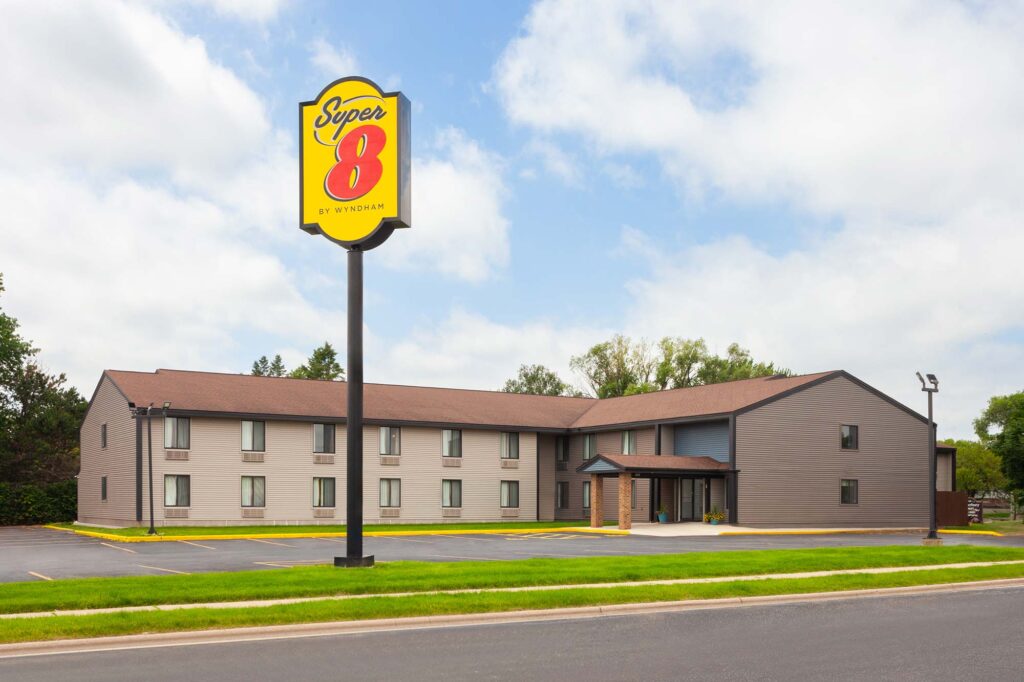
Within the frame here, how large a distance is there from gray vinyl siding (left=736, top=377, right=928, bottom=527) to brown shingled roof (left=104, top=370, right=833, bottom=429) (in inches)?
48.2

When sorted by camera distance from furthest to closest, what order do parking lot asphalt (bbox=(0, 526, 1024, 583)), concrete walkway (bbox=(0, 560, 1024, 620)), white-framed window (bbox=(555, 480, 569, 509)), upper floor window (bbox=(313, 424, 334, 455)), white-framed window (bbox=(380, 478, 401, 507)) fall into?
white-framed window (bbox=(555, 480, 569, 509)) → white-framed window (bbox=(380, 478, 401, 507)) → upper floor window (bbox=(313, 424, 334, 455)) → parking lot asphalt (bbox=(0, 526, 1024, 583)) → concrete walkway (bbox=(0, 560, 1024, 620))

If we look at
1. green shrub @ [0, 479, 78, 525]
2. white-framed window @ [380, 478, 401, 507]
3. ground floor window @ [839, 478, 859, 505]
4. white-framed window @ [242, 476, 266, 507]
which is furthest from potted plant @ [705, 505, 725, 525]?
green shrub @ [0, 479, 78, 525]

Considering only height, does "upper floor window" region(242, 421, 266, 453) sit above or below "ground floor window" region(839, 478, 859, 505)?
above

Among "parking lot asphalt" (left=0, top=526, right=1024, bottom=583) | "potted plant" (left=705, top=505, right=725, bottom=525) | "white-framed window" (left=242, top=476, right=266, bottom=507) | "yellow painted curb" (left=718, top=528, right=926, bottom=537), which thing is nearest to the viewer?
"parking lot asphalt" (left=0, top=526, right=1024, bottom=583)

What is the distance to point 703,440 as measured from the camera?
48500 millimetres

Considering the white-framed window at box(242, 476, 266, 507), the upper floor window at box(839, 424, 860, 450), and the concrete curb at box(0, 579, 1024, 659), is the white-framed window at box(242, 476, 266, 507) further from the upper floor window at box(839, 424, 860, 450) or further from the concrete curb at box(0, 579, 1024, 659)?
the concrete curb at box(0, 579, 1024, 659)

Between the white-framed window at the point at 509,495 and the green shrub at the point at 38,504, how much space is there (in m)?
23.3

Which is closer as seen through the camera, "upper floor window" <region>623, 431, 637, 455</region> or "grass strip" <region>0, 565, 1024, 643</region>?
"grass strip" <region>0, 565, 1024, 643</region>

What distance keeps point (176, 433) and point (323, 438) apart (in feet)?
22.1

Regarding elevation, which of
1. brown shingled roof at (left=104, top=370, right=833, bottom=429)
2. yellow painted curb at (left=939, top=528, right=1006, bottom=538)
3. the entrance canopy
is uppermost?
brown shingled roof at (left=104, top=370, right=833, bottom=429)

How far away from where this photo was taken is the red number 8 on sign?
2256 centimetres

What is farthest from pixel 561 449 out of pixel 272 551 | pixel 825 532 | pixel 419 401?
pixel 272 551

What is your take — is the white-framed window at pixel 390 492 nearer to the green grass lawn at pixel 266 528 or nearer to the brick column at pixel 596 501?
the green grass lawn at pixel 266 528

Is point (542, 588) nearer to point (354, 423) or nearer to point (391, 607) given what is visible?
point (391, 607)
